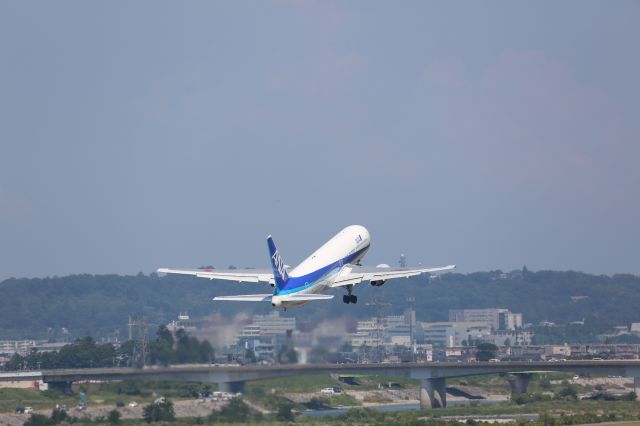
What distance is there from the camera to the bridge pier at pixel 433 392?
167875mm

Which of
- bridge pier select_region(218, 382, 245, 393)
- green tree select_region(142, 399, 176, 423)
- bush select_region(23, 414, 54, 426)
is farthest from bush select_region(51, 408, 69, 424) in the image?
bridge pier select_region(218, 382, 245, 393)

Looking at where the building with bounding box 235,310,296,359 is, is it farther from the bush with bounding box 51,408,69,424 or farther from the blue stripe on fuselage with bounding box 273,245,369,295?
the bush with bounding box 51,408,69,424

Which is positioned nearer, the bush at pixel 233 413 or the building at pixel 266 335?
the bush at pixel 233 413

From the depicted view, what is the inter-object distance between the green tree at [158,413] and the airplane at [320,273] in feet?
31.9

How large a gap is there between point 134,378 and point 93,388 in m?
5.43

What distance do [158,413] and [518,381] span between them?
91.6m

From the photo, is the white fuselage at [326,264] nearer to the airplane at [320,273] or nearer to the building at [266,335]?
the airplane at [320,273]

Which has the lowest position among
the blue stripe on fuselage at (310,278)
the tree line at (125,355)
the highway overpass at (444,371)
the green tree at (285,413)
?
the green tree at (285,413)

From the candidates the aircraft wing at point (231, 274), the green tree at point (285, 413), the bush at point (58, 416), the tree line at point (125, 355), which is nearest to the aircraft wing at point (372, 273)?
the aircraft wing at point (231, 274)

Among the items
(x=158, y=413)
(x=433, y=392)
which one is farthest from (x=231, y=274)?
(x=433, y=392)

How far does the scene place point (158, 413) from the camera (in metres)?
96.3

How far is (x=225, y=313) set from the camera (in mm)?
107938

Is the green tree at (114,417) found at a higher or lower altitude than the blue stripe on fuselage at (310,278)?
lower

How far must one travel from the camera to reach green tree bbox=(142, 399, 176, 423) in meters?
96.0
